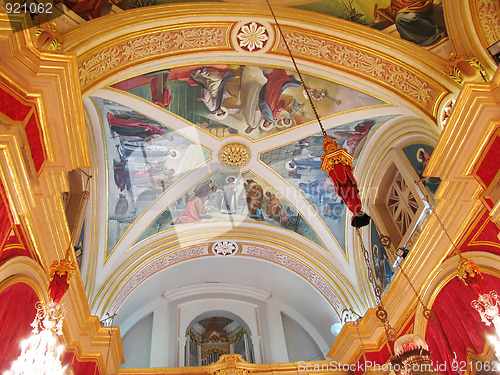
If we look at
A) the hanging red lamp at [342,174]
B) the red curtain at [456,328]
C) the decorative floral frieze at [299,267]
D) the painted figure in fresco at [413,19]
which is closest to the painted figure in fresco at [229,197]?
the decorative floral frieze at [299,267]

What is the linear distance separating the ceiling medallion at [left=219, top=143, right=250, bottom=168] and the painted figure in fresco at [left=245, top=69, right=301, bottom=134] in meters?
0.49

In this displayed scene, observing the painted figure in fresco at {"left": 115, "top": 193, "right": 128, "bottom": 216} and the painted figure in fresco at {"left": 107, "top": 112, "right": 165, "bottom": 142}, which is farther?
the painted figure in fresco at {"left": 115, "top": 193, "right": 128, "bottom": 216}

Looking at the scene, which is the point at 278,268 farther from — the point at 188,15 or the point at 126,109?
the point at 188,15

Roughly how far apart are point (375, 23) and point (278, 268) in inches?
269

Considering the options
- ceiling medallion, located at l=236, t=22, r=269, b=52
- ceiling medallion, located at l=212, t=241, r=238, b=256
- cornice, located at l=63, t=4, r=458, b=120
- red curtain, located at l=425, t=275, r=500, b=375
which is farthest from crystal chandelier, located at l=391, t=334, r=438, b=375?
ceiling medallion, located at l=212, t=241, r=238, b=256

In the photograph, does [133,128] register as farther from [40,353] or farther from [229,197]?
[40,353]

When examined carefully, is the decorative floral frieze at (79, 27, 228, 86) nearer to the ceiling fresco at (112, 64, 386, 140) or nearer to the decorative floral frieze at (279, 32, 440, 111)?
the ceiling fresco at (112, 64, 386, 140)

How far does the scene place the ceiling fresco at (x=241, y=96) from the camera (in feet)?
27.8

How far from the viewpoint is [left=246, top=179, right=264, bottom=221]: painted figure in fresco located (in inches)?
424

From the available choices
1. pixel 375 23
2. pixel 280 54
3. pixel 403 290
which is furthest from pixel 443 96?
pixel 403 290

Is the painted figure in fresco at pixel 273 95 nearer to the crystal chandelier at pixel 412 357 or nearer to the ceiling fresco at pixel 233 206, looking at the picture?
the ceiling fresco at pixel 233 206

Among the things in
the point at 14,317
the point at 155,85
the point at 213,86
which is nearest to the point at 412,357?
the point at 14,317

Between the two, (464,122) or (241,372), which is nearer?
(464,122)

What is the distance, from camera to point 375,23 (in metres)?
7.36
